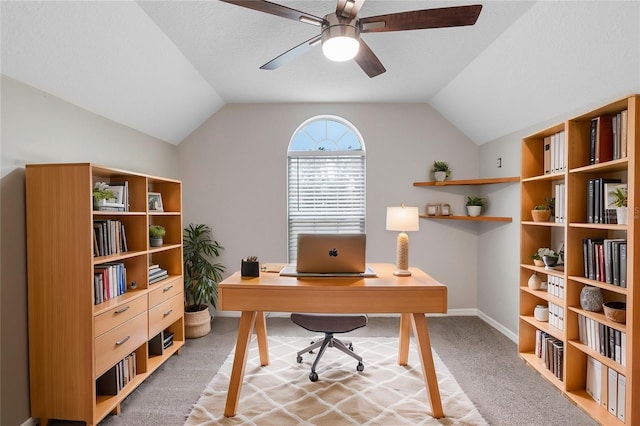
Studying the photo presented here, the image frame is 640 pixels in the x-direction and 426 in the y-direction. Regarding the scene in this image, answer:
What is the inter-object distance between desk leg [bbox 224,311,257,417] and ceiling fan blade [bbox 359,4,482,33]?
193cm

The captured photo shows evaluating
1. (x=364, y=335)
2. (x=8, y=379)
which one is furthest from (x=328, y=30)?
(x=364, y=335)

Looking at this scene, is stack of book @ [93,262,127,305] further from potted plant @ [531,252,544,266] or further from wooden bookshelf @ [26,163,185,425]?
potted plant @ [531,252,544,266]

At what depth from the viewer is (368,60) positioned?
2.19 meters

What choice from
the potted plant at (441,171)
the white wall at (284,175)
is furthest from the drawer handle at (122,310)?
the potted plant at (441,171)

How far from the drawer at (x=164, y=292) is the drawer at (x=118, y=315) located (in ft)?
0.38

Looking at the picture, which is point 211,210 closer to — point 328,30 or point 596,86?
point 328,30

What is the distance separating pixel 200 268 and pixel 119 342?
5.10 ft

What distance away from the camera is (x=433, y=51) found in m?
2.80

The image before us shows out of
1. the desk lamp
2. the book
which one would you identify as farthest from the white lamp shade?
the book

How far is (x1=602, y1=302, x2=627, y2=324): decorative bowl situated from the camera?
6.75 ft

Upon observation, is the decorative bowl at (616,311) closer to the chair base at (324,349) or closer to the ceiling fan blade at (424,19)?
the chair base at (324,349)

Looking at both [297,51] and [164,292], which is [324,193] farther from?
[297,51]

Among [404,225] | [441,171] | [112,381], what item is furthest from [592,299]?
[112,381]

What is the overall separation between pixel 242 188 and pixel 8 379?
2701 mm
